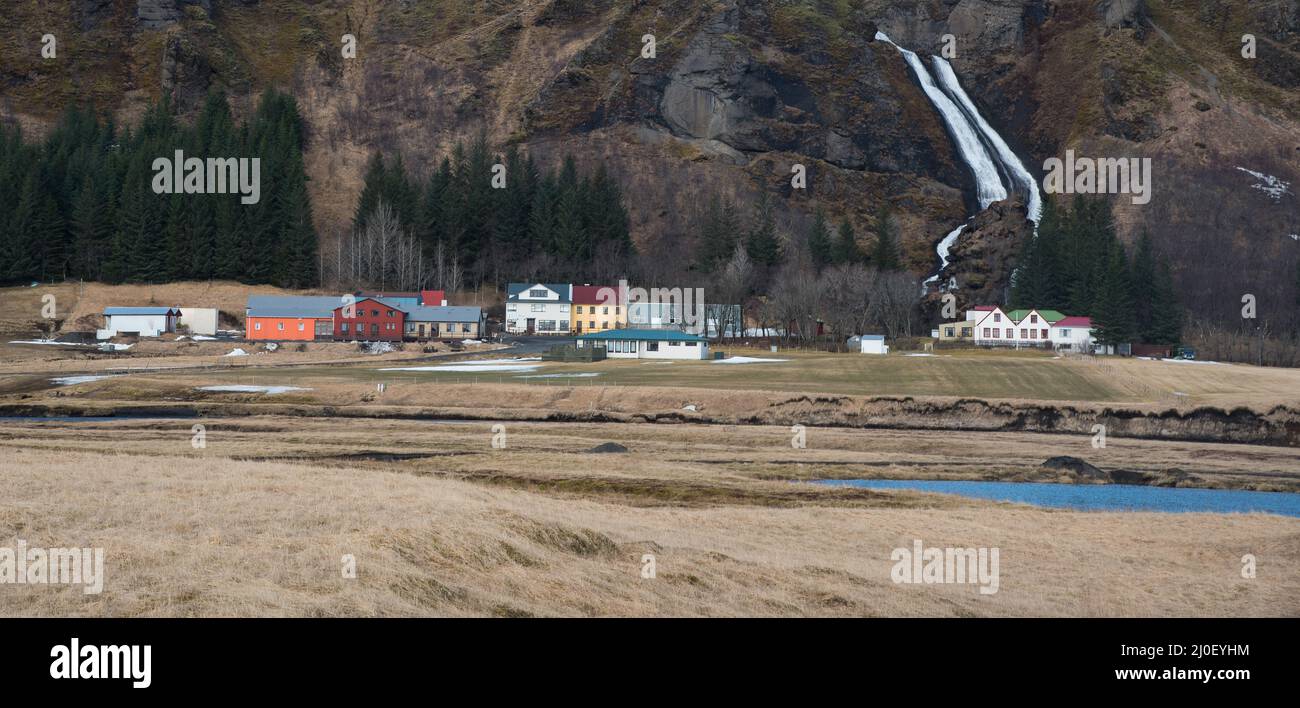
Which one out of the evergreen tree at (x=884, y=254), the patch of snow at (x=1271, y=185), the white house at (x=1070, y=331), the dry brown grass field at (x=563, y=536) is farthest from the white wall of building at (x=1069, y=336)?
the patch of snow at (x=1271, y=185)

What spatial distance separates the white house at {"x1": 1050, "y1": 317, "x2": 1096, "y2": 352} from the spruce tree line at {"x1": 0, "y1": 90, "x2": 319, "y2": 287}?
87.3 meters

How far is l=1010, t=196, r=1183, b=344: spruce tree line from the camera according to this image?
374 feet

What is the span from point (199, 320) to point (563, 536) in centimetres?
9765

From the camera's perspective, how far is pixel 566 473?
38906 millimetres

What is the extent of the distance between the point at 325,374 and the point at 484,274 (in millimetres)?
70916

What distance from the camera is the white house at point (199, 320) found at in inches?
4345

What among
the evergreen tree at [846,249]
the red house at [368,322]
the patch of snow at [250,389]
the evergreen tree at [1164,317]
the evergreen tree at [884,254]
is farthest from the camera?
the evergreen tree at [884,254]

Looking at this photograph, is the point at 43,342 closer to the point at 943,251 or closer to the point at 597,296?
the point at 597,296

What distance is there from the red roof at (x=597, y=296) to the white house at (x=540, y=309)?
2349mm

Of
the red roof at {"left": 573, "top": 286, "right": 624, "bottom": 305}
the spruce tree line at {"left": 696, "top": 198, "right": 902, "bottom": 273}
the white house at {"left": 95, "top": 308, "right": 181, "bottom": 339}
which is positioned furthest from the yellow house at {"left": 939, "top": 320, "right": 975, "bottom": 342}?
the white house at {"left": 95, "top": 308, "right": 181, "bottom": 339}

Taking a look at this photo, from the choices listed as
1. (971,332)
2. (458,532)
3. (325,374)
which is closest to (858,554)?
(458,532)

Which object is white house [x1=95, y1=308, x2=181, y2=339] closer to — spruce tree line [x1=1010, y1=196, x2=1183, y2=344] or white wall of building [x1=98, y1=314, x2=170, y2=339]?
white wall of building [x1=98, y1=314, x2=170, y2=339]

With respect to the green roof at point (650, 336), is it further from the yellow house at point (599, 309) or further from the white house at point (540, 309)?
the yellow house at point (599, 309)

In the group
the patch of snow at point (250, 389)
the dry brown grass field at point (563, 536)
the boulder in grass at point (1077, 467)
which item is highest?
the patch of snow at point (250, 389)
